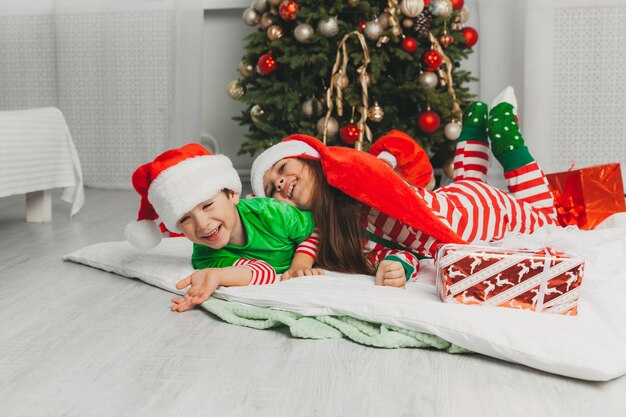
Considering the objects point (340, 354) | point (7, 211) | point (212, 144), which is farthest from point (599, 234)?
point (212, 144)

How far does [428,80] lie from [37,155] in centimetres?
150

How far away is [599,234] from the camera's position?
67.4 inches

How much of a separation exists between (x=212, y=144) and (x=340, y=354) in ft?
8.99

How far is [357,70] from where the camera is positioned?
9.01ft

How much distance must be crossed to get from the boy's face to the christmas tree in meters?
1.22

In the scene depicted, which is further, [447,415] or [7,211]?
[7,211]

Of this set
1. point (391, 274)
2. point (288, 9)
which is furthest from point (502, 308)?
point (288, 9)

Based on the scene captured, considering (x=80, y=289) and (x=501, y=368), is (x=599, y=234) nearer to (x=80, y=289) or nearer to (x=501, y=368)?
(x=501, y=368)

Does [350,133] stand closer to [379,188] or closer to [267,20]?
[267,20]

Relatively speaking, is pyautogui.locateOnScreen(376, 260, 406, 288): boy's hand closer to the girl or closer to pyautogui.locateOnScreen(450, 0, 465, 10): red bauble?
the girl

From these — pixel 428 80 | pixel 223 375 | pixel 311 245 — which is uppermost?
pixel 428 80

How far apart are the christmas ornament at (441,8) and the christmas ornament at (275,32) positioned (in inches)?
24.8

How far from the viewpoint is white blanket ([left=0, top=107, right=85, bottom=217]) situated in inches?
90.4

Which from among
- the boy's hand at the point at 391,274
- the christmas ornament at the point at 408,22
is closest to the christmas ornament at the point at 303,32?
the christmas ornament at the point at 408,22
